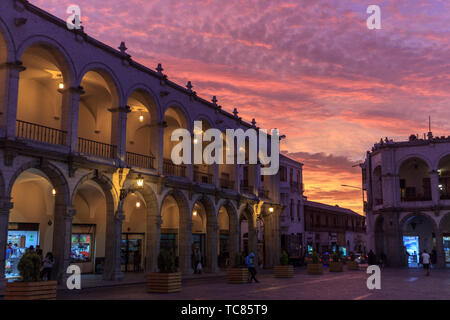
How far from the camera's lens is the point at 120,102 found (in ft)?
85.3

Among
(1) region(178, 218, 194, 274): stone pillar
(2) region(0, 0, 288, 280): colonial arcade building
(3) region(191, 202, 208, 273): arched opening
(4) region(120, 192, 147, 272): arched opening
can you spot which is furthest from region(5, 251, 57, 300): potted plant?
(3) region(191, 202, 208, 273): arched opening

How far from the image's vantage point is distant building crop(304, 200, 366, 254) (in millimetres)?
62719

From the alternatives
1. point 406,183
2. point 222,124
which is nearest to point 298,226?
point 406,183

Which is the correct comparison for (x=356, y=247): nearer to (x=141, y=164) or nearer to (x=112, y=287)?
(x=141, y=164)

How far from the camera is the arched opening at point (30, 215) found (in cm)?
2405

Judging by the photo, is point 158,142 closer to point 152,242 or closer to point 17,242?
point 152,242

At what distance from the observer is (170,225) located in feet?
118

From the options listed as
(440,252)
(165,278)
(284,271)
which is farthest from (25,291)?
(440,252)

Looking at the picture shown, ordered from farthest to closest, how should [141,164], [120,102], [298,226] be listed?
[298,226]
[141,164]
[120,102]

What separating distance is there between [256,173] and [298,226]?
62.6 feet

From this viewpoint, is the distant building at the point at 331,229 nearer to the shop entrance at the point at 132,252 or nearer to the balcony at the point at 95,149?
the shop entrance at the point at 132,252

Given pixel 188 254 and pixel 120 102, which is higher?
pixel 120 102

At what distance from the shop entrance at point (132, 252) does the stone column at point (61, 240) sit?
35.3 feet

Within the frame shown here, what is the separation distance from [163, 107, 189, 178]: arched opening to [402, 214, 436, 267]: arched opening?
24963mm
